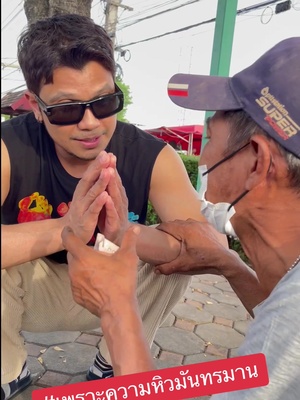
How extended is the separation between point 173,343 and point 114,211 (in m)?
1.55

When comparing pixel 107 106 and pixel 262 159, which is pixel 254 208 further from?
pixel 107 106

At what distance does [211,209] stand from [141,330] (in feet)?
1.93

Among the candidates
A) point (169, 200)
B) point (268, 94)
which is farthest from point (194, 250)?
point (268, 94)

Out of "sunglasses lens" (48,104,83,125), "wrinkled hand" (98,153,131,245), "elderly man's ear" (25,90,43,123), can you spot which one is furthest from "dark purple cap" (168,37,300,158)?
"elderly man's ear" (25,90,43,123)

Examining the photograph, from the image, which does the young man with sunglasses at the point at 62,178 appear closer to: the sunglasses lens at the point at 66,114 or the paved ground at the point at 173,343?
the sunglasses lens at the point at 66,114

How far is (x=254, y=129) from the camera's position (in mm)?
1223

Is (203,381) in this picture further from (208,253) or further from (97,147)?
(97,147)

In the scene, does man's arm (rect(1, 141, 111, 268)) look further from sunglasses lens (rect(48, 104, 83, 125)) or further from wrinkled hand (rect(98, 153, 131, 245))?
sunglasses lens (rect(48, 104, 83, 125))

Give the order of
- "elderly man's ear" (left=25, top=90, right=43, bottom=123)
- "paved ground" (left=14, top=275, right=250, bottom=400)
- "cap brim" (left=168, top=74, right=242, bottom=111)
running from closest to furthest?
1. "cap brim" (left=168, top=74, right=242, bottom=111)
2. "elderly man's ear" (left=25, top=90, right=43, bottom=123)
3. "paved ground" (left=14, top=275, right=250, bottom=400)

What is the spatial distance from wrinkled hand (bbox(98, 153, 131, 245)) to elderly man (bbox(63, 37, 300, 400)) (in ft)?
0.87

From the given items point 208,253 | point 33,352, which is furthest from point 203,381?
point 33,352

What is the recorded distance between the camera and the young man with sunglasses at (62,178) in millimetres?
1688

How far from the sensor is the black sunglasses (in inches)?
65.9

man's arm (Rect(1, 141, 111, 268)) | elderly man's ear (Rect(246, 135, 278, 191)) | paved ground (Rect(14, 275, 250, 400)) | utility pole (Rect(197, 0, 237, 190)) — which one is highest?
utility pole (Rect(197, 0, 237, 190))
